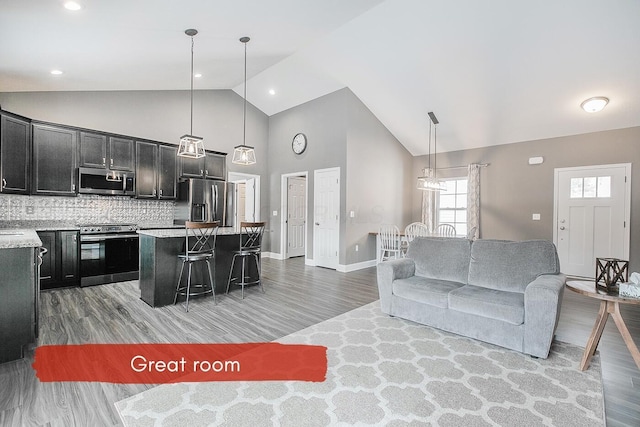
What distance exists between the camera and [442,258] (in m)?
3.58

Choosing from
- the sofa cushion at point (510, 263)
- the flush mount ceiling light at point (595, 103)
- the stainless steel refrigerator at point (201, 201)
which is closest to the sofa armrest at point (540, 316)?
the sofa cushion at point (510, 263)

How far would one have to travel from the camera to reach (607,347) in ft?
9.14

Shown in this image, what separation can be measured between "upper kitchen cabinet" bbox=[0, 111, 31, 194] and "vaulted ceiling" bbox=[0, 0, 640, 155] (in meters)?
0.61

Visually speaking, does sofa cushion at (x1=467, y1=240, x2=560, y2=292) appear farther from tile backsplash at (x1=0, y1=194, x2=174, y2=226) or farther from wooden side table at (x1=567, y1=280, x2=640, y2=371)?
tile backsplash at (x1=0, y1=194, x2=174, y2=226)

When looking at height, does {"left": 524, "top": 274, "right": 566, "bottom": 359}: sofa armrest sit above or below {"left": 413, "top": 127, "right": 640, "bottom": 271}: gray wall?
below

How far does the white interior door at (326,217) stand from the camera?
625 cm

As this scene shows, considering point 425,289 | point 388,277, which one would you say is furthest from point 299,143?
point 425,289

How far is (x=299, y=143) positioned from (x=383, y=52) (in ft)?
8.94

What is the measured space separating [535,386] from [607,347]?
1272 millimetres

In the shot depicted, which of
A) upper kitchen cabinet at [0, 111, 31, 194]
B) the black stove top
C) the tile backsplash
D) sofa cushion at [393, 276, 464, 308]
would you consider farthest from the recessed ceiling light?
sofa cushion at [393, 276, 464, 308]

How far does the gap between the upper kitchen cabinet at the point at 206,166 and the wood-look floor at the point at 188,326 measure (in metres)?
2.36

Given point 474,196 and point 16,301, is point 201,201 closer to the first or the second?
point 16,301

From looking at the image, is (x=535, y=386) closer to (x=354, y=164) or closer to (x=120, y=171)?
(x=354, y=164)

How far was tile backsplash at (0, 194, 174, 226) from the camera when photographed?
14.5 feet
